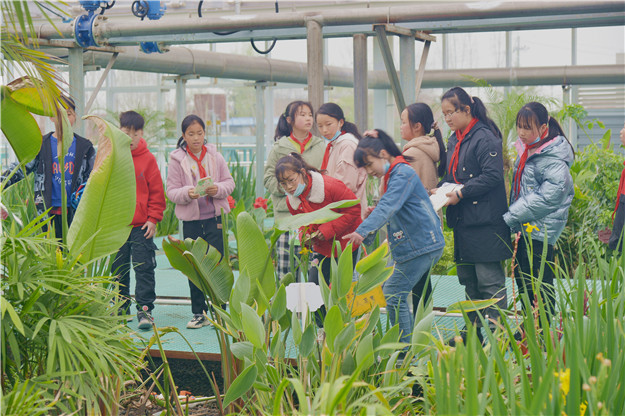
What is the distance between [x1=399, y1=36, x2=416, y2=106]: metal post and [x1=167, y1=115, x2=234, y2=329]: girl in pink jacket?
129 cm

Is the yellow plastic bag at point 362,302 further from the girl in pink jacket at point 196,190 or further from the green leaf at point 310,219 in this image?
the girl in pink jacket at point 196,190

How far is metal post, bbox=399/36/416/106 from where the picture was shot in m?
4.70

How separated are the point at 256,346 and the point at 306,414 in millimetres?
395

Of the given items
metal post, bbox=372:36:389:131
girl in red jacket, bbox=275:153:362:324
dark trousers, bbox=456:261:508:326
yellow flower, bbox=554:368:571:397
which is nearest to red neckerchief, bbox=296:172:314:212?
girl in red jacket, bbox=275:153:362:324

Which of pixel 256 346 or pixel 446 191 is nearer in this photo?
pixel 256 346

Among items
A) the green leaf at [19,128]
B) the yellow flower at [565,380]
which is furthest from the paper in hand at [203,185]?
the yellow flower at [565,380]

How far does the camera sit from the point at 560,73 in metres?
9.64

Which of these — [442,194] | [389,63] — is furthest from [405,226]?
[389,63]

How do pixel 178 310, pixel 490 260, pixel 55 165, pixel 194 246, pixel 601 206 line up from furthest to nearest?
pixel 601 206
pixel 178 310
pixel 55 165
pixel 490 260
pixel 194 246

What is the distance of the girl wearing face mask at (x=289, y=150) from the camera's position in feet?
13.3

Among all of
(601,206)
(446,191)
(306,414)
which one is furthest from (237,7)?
(306,414)

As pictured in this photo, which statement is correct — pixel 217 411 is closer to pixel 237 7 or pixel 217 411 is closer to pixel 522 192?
pixel 522 192

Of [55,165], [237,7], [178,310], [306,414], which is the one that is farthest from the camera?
[237,7]

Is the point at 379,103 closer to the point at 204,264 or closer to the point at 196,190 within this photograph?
the point at 196,190
